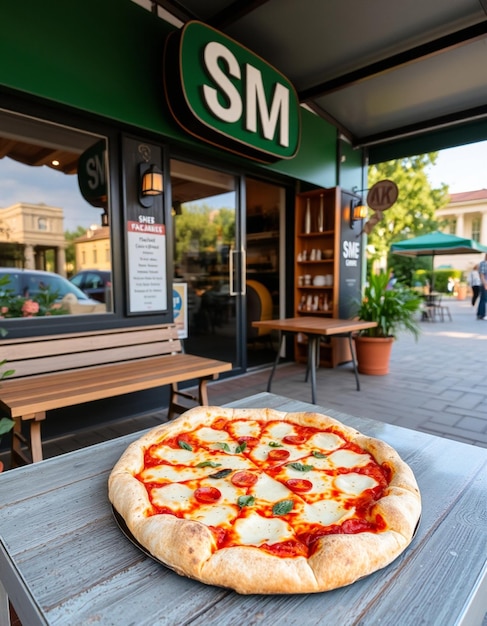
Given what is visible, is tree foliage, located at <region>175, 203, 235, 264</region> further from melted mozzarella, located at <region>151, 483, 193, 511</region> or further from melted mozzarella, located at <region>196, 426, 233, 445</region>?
melted mozzarella, located at <region>151, 483, 193, 511</region>

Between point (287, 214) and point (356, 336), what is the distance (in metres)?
1.97

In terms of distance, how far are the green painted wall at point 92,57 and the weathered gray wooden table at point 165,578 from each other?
237cm

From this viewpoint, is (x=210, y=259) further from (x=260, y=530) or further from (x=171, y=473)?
(x=260, y=530)

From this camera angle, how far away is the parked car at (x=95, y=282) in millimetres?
2992

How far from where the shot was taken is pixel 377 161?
231 inches

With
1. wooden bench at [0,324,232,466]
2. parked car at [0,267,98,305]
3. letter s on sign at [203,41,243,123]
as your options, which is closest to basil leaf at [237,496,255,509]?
wooden bench at [0,324,232,466]

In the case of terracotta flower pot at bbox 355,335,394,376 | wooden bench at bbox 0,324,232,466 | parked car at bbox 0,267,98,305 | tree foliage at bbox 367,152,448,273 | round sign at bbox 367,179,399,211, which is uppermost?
tree foliage at bbox 367,152,448,273

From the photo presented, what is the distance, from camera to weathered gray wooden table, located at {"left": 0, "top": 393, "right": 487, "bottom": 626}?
0.63 meters

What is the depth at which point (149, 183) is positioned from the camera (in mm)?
3021

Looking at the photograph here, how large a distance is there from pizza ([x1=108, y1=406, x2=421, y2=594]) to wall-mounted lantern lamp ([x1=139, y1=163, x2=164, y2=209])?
223cm

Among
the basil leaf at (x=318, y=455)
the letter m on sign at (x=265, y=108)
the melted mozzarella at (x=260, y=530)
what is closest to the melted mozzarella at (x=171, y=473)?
the melted mozzarella at (x=260, y=530)

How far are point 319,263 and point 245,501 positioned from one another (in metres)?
4.66

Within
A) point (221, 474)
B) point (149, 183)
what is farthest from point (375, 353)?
point (221, 474)

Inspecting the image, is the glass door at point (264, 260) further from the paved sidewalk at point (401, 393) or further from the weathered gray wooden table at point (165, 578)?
the weathered gray wooden table at point (165, 578)
